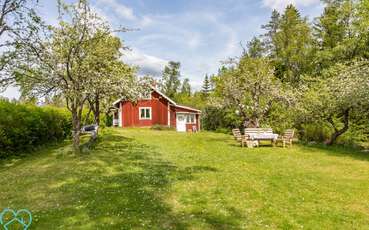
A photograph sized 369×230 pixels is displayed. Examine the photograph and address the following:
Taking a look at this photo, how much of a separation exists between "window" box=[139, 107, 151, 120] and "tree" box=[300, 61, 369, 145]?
20441 millimetres

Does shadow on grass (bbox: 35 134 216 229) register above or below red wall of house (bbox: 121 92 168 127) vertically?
below

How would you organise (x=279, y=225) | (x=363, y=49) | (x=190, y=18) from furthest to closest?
(x=363, y=49) → (x=190, y=18) → (x=279, y=225)

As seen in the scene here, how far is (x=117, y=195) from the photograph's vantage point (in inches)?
272

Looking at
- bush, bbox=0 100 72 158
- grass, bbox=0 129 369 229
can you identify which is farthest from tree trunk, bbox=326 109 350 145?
bush, bbox=0 100 72 158

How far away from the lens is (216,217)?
5555mm

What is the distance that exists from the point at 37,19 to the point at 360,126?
1936 cm

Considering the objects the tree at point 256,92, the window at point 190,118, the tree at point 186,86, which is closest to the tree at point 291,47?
the window at point 190,118

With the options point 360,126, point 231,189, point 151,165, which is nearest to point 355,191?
point 231,189

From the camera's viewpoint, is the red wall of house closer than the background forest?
No

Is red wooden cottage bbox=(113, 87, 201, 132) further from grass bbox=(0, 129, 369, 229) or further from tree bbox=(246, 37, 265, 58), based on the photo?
grass bbox=(0, 129, 369, 229)

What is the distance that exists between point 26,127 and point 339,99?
16.6 metres

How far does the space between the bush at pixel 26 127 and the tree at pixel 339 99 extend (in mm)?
15781

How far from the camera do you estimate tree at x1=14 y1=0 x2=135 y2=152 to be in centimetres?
1213

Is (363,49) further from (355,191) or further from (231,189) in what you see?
(231,189)
